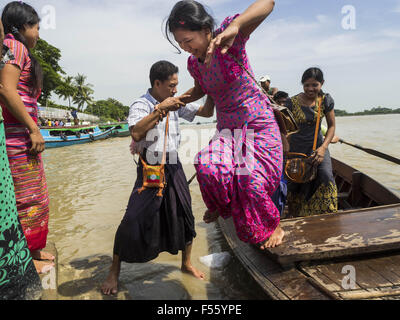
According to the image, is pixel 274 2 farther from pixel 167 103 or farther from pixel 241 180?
pixel 241 180

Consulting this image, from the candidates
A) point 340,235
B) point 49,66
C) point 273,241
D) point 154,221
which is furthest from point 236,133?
A: point 49,66

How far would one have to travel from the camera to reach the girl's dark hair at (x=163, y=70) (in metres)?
2.21

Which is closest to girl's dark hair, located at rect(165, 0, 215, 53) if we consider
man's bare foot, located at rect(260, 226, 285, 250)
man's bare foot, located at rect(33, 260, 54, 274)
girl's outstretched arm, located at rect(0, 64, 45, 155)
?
girl's outstretched arm, located at rect(0, 64, 45, 155)

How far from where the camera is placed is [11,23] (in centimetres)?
215

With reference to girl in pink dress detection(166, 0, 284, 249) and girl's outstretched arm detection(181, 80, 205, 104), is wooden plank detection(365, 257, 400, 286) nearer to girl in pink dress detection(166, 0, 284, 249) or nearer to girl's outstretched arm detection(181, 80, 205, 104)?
girl in pink dress detection(166, 0, 284, 249)

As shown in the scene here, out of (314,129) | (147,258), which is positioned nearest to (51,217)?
(147,258)

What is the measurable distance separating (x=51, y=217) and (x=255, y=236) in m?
4.10

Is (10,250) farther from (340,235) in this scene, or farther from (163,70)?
(340,235)

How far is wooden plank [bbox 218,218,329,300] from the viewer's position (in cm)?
163

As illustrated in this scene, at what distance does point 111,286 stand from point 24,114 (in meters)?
1.52

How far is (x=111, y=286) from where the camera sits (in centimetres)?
234

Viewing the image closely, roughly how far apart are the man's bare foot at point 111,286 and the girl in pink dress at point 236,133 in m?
1.07

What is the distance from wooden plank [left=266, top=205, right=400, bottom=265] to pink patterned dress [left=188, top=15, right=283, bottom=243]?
221mm

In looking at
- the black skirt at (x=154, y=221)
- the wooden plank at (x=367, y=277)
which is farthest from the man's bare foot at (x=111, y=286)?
the wooden plank at (x=367, y=277)
